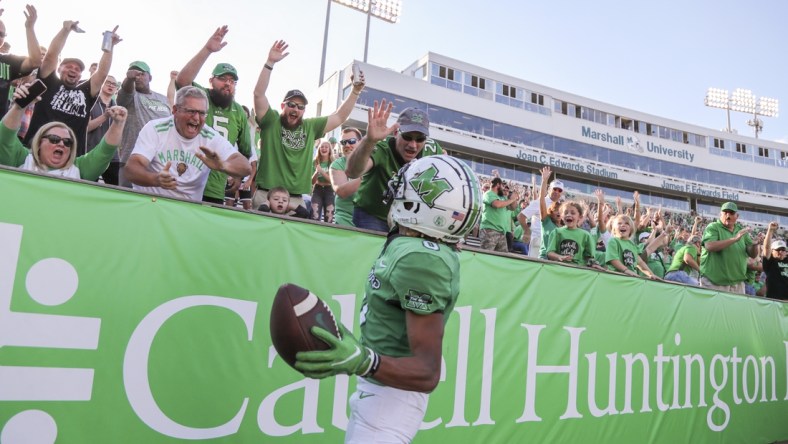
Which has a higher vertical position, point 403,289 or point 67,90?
point 67,90

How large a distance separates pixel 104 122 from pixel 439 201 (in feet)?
17.4

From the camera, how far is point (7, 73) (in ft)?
17.5

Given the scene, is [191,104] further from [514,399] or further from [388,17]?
[388,17]

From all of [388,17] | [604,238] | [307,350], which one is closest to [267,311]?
[307,350]

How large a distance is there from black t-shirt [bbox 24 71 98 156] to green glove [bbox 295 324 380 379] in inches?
180

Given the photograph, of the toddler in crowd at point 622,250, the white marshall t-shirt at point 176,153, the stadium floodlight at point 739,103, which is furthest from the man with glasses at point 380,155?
the stadium floodlight at point 739,103

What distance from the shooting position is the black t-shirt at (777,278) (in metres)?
8.36

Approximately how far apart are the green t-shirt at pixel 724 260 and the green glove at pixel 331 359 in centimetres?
759

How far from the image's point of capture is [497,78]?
43.4 metres

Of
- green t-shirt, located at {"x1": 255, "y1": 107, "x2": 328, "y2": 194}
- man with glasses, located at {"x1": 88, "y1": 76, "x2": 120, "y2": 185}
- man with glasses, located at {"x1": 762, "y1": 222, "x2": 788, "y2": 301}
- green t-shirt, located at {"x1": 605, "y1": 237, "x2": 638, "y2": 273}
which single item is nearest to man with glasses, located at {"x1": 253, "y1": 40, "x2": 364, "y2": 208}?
green t-shirt, located at {"x1": 255, "y1": 107, "x2": 328, "y2": 194}

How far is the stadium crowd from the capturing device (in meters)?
4.11

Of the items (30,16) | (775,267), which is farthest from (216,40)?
(775,267)

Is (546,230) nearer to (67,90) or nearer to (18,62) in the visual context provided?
(67,90)

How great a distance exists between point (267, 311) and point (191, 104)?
1.93m
